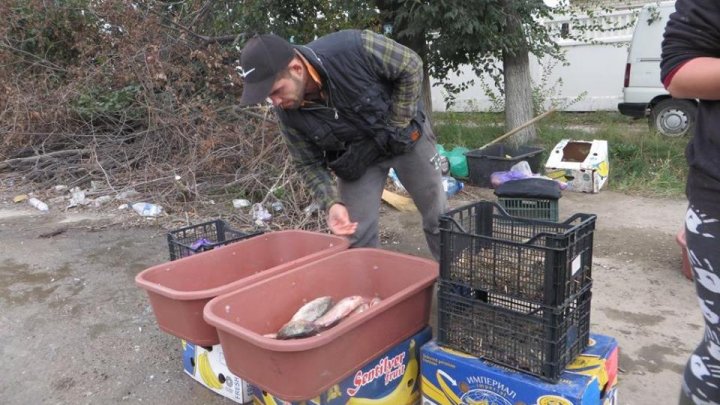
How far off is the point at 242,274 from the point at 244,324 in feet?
2.30

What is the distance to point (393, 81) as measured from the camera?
2.63 meters

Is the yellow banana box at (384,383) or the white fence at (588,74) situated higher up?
the white fence at (588,74)

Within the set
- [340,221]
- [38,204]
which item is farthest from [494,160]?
[38,204]

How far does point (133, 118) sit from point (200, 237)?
4.44 meters

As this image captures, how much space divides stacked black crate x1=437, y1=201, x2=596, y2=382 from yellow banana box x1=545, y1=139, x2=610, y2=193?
12.9ft

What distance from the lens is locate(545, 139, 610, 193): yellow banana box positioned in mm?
5848

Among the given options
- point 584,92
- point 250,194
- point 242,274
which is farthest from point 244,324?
point 584,92

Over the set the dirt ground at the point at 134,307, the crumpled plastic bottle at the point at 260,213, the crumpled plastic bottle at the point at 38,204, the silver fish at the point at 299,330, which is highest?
the silver fish at the point at 299,330

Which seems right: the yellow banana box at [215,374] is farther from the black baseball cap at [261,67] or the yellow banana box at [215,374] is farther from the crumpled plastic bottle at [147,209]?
the crumpled plastic bottle at [147,209]

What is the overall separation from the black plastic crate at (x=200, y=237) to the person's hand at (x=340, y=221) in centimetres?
71

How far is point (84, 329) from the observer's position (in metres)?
3.34

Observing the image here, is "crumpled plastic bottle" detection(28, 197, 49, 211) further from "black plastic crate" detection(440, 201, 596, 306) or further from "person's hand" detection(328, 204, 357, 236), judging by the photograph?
"black plastic crate" detection(440, 201, 596, 306)

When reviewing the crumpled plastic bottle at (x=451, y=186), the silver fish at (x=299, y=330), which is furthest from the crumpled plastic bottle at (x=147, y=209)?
the silver fish at (x=299, y=330)

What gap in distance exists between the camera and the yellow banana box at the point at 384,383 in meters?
2.11
